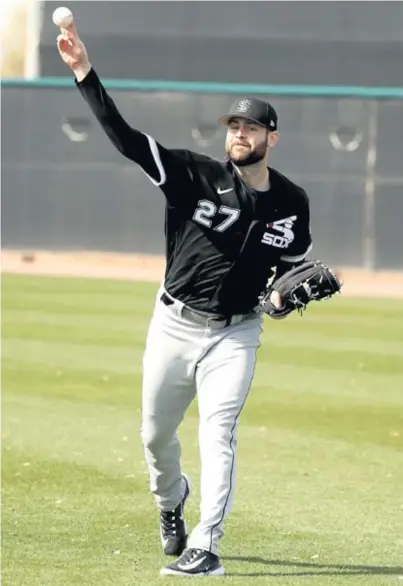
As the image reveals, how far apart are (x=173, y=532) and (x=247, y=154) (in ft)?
5.67

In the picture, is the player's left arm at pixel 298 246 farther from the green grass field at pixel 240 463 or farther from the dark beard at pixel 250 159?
the green grass field at pixel 240 463

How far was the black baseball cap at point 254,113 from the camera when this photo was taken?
554 cm

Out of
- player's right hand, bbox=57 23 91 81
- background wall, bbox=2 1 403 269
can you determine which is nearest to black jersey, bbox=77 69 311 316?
player's right hand, bbox=57 23 91 81

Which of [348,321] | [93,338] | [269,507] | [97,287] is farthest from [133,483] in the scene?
[97,287]

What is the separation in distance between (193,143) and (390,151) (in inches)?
165

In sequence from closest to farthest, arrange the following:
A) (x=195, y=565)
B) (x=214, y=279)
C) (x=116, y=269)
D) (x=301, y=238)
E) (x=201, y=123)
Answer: (x=195, y=565), (x=214, y=279), (x=301, y=238), (x=116, y=269), (x=201, y=123)

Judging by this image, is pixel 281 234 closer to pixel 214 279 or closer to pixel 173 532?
pixel 214 279

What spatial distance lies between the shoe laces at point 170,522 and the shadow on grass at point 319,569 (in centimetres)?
28

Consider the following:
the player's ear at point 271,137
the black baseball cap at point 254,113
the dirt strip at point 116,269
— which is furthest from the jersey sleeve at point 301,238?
the dirt strip at point 116,269

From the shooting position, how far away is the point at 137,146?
5406 millimetres

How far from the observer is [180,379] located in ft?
18.4

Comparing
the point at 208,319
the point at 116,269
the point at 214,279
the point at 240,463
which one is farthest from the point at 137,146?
the point at 116,269

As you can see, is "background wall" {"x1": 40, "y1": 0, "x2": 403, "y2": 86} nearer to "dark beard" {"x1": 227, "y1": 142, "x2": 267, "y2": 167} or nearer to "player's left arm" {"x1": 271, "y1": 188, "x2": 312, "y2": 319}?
"player's left arm" {"x1": 271, "y1": 188, "x2": 312, "y2": 319}

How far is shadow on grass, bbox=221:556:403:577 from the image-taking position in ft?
17.7
